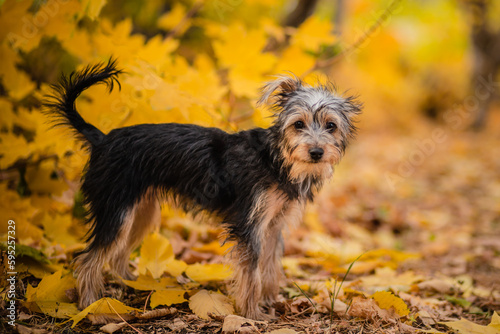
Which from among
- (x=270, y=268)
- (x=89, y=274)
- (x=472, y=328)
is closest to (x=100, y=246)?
(x=89, y=274)

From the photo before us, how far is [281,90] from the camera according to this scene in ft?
12.0

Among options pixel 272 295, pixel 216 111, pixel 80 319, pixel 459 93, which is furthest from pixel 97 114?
pixel 459 93

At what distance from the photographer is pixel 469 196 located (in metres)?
9.83

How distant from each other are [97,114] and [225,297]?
226 cm

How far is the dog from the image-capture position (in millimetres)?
3414

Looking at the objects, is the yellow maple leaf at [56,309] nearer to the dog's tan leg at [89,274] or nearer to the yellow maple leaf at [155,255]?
the dog's tan leg at [89,274]

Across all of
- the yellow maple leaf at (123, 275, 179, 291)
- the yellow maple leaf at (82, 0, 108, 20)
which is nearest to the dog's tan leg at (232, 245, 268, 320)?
the yellow maple leaf at (123, 275, 179, 291)

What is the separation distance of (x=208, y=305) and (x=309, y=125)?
1704mm

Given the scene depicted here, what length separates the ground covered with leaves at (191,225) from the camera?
340cm

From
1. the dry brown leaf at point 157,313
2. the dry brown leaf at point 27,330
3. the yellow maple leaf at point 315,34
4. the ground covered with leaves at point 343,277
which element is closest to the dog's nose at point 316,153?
the ground covered with leaves at point 343,277

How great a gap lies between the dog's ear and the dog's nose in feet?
1.91

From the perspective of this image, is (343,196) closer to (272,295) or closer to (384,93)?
(272,295)

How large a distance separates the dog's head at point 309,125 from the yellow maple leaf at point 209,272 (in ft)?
4.04

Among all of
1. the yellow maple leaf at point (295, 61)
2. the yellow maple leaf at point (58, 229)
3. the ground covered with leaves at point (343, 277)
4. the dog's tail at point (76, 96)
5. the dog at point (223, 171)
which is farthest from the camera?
the yellow maple leaf at point (295, 61)
